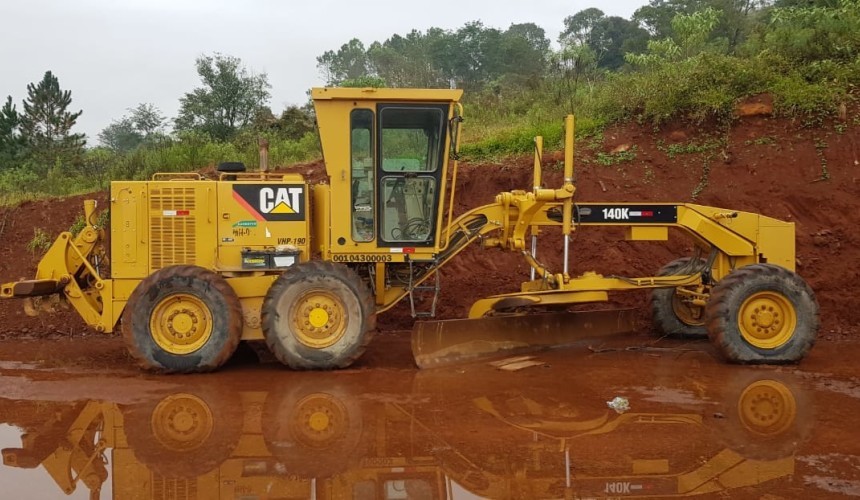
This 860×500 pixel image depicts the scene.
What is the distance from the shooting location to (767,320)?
7.93 meters

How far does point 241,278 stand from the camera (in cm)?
816

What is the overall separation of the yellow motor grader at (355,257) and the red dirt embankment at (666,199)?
6.26 ft

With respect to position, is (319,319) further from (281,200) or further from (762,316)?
(762,316)

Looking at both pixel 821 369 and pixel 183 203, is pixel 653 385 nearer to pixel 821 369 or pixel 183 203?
pixel 821 369

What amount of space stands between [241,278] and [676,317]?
16.4 feet

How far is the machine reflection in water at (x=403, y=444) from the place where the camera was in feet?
15.5

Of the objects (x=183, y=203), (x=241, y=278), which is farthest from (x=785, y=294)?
(x=183, y=203)

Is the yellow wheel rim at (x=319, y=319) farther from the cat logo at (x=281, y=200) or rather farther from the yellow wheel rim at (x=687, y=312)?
the yellow wheel rim at (x=687, y=312)

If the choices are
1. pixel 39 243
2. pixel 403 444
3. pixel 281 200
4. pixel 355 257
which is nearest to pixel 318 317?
pixel 355 257

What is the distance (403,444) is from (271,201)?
3.65 m

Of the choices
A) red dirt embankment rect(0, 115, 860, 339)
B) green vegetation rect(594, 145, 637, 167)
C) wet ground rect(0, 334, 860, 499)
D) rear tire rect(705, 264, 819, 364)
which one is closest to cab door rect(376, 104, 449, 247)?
wet ground rect(0, 334, 860, 499)

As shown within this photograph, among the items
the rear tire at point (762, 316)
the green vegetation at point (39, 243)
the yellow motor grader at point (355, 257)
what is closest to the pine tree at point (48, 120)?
the green vegetation at point (39, 243)

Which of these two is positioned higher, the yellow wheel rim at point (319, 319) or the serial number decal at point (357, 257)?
the serial number decal at point (357, 257)

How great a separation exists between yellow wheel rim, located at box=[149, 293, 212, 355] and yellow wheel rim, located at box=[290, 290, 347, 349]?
2.91ft
